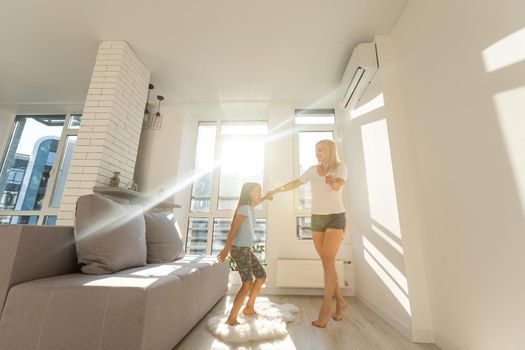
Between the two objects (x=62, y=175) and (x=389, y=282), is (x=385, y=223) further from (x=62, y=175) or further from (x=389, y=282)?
(x=62, y=175)

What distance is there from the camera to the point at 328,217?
79.5 inches

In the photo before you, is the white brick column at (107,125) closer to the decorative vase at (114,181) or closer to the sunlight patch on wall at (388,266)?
the decorative vase at (114,181)

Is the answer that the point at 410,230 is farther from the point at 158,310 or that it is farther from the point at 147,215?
the point at 147,215

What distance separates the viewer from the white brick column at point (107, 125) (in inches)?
95.3

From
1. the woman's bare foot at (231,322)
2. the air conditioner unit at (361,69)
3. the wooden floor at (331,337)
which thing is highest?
the air conditioner unit at (361,69)

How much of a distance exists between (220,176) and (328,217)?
94.9 inches

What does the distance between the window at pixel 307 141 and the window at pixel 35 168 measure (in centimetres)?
401

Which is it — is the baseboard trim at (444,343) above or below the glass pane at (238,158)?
below

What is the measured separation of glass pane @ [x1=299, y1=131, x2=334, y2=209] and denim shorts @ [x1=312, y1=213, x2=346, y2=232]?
→ 55.9 inches

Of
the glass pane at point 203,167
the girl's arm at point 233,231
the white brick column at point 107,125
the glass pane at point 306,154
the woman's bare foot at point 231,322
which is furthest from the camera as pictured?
the glass pane at point 203,167

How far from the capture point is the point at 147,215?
220cm

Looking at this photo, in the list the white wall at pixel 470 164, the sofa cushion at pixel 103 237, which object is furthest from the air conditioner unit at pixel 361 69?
the sofa cushion at pixel 103 237

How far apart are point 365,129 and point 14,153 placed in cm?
591

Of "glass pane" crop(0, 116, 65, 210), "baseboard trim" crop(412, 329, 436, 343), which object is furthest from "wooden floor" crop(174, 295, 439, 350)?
"glass pane" crop(0, 116, 65, 210)
